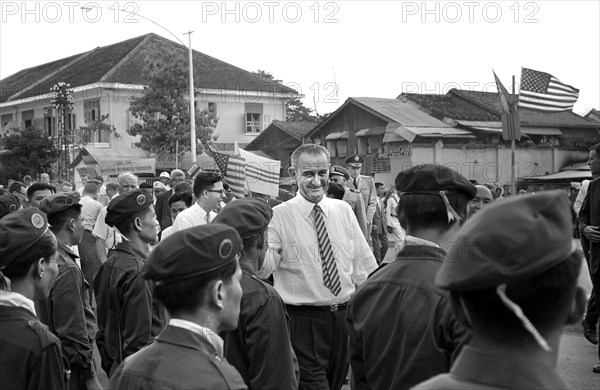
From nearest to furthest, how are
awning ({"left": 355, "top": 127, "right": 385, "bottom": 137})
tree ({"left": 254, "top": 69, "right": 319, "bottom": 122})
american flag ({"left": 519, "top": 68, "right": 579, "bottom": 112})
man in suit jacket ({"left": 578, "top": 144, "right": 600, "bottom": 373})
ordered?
man in suit jacket ({"left": 578, "top": 144, "right": 600, "bottom": 373}) → american flag ({"left": 519, "top": 68, "right": 579, "bottom": 112}) → awning ({"left": 355, "top": 127, "right": 385, "bottom": 137}) → tree ({"left": 254, "top": 69, "right": 319, "bottom": 122})

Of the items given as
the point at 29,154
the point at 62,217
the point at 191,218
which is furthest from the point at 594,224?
the point at 29,154

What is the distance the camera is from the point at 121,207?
16.8ft

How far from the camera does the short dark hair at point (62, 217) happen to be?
228 inches

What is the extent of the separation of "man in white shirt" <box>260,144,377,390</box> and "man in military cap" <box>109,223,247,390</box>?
2.24 meters

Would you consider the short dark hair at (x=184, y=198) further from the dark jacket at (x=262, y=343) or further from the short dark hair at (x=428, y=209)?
the short dark hair at (x=428, y=209)

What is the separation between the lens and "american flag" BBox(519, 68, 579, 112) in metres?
19.0

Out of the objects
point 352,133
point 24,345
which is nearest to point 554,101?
point 352,133

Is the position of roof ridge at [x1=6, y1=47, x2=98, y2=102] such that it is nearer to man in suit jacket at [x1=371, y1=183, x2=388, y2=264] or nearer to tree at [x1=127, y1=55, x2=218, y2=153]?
tree at [x1=127, y1=55, x2=218, y2=153]

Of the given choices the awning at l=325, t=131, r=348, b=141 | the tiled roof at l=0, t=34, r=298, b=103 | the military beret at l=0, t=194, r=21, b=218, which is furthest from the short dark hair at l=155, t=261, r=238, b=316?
the tiled roof at l=0, t=34, r=298, b=103

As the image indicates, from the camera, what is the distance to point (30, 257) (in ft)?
12.2

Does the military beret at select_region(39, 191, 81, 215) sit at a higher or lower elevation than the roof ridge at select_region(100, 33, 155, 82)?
lower

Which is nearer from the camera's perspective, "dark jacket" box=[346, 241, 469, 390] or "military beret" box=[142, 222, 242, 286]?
"military beret" box=[142, 222, 242, 286]

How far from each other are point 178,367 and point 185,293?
0.29m

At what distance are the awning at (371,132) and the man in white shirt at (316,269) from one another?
2412 centimetres
